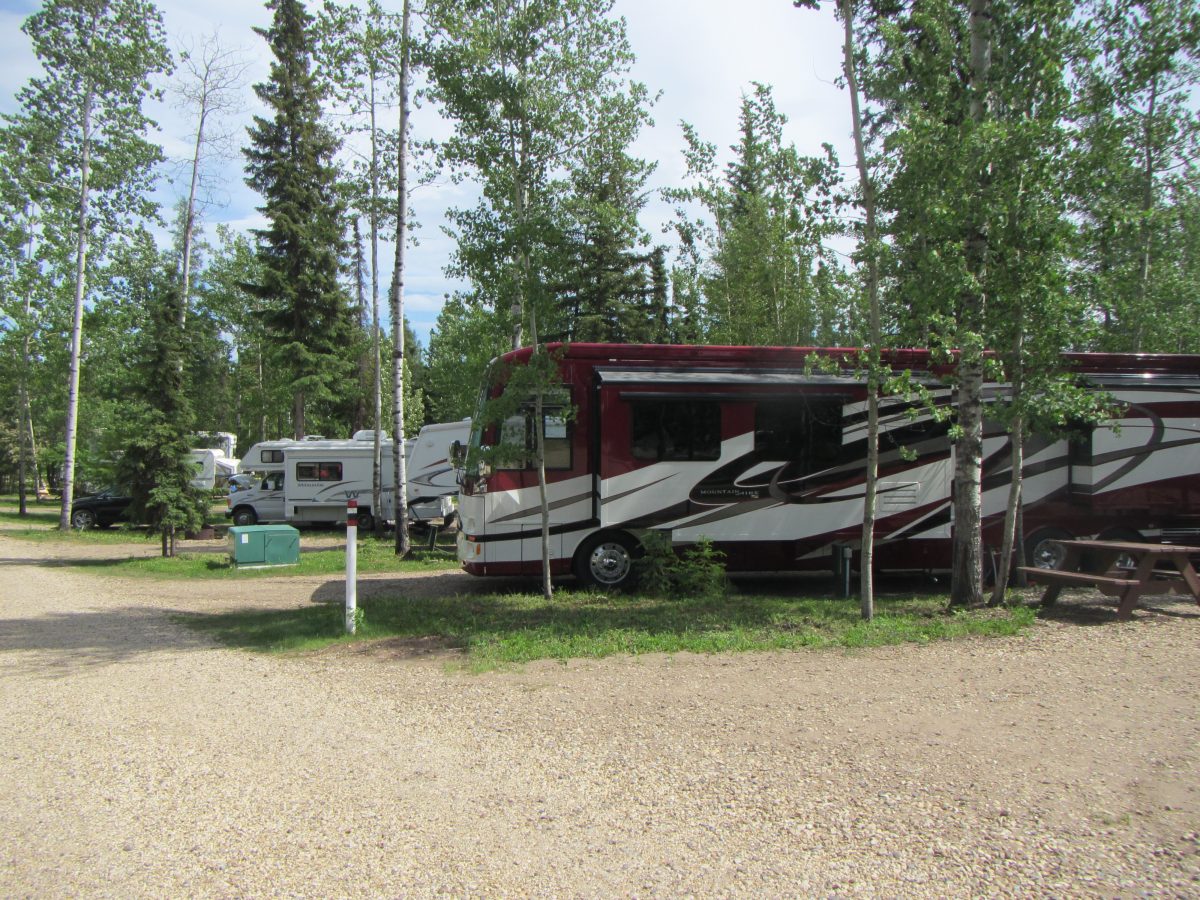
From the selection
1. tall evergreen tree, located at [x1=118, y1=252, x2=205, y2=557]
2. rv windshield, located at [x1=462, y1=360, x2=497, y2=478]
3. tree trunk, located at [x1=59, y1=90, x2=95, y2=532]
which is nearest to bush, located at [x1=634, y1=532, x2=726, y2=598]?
rv windshield, located at [x1=462, y1=360, x2=497, y2=478]

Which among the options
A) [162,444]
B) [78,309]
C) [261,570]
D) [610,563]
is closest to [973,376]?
[610,563]

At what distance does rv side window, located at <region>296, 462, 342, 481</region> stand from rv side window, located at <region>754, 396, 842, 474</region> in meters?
16.2

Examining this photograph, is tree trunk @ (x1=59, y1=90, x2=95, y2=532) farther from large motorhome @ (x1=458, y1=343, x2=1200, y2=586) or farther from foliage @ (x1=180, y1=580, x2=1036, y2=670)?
large motorhome @ (x1=458, y1=343, x2=1200, y2=586)

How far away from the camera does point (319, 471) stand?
76.9 ft

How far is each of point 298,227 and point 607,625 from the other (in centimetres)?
2684

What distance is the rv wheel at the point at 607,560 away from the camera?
10.6 meters

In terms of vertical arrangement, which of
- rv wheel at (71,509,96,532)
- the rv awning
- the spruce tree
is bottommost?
rv wheel at (71,509,96,532)

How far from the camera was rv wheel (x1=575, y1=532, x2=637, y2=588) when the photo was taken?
10578 mm

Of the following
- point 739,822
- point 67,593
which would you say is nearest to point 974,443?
point 739,822

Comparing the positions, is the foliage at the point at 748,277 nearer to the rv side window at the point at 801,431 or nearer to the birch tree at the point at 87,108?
the rv side window at the point at 801,431

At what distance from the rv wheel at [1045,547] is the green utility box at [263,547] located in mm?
12070

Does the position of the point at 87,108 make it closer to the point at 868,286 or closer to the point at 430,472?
the point at 430,472

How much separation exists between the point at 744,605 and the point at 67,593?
390 inches

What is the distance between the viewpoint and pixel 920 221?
7988mm
